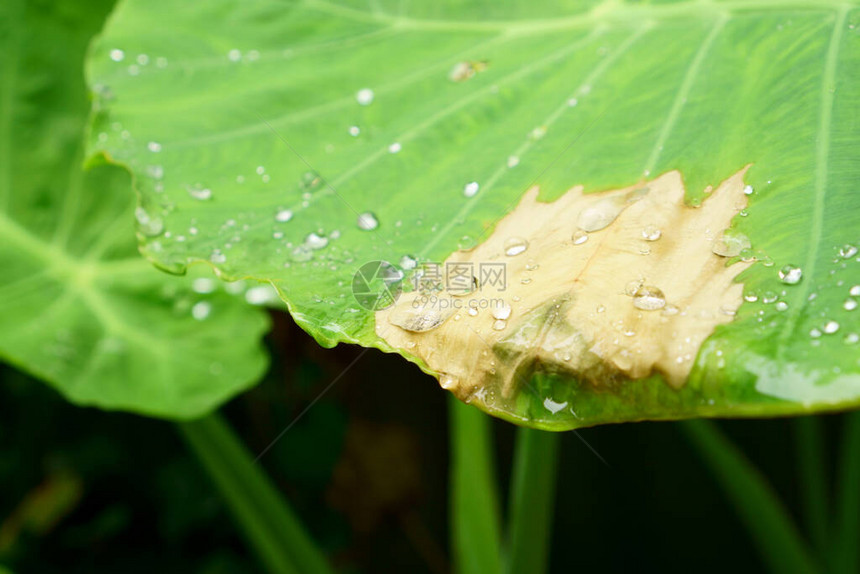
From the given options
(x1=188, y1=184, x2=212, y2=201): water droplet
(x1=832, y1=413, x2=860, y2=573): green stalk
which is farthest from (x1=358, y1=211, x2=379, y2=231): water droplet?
(x1=832, y1=413, x2=860, y2=573): green stalk

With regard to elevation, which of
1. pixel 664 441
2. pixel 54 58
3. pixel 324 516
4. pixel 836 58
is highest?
pixel 836 58

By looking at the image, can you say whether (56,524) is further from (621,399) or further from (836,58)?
(836,58)

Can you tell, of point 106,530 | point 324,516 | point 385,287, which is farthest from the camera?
point 324,516

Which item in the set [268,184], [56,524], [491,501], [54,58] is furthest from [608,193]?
[56,524]

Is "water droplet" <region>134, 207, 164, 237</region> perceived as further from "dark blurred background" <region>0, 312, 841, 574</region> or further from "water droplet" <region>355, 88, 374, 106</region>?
"dark blurred background" <region>0, 312, 841, 574</region>

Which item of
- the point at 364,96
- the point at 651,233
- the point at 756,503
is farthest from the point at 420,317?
the point at 756,503

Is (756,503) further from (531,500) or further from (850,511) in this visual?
(531,500)
